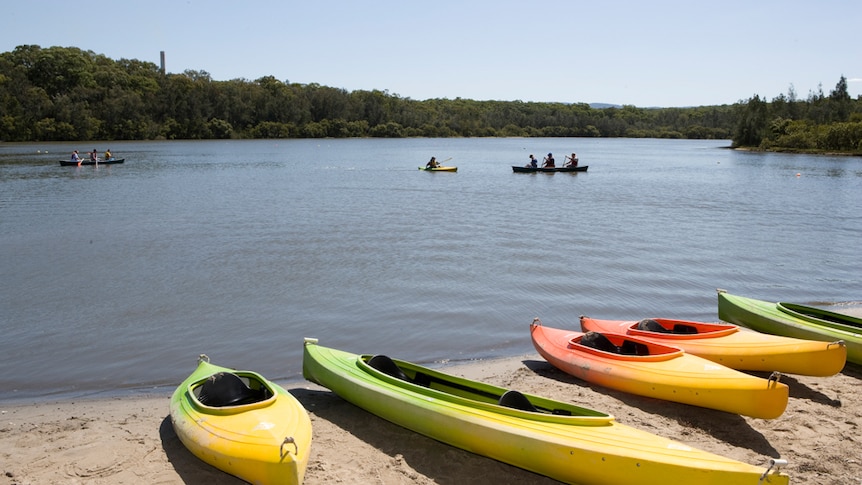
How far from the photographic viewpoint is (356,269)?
15.5 meters

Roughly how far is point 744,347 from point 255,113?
121 metres

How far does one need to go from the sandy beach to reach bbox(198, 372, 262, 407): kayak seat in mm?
537

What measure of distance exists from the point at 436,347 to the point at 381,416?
333cm

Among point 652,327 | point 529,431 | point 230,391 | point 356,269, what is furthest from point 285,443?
point 356,269

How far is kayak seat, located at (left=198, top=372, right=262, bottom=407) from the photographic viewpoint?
266 inches

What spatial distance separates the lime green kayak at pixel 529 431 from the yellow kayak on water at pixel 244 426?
100 cm

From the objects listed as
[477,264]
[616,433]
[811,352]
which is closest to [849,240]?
[477,264]

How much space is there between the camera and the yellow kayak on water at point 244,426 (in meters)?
5.47

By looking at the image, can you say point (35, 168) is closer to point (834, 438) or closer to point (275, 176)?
point (275, 176)

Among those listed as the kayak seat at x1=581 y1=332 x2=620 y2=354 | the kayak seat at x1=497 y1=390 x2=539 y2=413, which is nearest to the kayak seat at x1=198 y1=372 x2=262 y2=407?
the kayak seat at x1=497 y1=390 x2=539 y2=413

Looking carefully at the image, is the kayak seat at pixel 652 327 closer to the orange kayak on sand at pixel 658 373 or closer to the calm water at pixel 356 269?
the orange kayak on sand at pixel 658 373

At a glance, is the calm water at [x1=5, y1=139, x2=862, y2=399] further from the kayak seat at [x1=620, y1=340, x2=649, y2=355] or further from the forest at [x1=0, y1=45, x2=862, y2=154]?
the forest at [x1=0, y1=45, x2=862, y2=154]

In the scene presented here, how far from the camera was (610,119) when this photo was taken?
171000mm

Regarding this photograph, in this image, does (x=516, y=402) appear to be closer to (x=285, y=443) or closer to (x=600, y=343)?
(x=285, y=443)
